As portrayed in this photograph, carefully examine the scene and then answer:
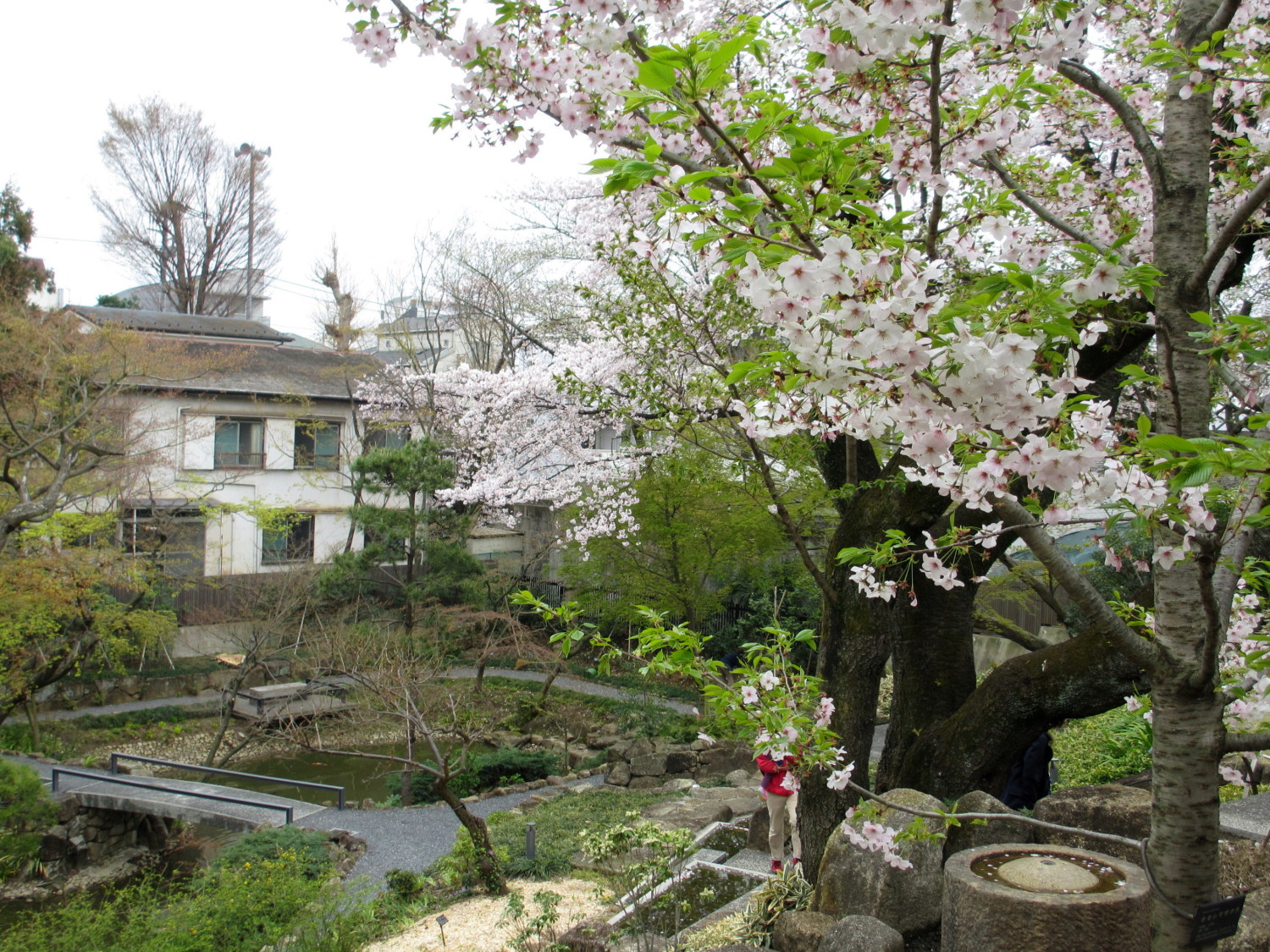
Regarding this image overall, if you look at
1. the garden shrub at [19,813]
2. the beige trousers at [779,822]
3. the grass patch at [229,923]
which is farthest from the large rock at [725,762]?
the garden shrub at [19,813]

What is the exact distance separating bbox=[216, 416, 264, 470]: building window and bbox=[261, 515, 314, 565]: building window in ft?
5.47

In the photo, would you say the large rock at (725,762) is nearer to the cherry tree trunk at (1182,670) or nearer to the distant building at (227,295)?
the cherry tree trunk at (1182,670)

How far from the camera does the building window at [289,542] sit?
58.6 feet

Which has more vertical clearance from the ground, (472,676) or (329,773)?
(472,676)

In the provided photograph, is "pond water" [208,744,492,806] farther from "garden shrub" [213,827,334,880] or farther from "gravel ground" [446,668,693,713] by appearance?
"garden shrub" [213,827,334,880]

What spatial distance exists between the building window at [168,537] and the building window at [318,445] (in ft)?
9.68

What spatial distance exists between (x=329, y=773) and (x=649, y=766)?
5.26m

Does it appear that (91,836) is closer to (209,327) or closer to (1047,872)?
(1047,872)

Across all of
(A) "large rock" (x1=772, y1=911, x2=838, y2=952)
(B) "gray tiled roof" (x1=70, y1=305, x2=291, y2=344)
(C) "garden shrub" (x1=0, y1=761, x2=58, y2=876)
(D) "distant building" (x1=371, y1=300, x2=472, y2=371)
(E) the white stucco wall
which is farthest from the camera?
(B) "gray tiled roof" (x1=70, y1=305, x2=291, y2=344)

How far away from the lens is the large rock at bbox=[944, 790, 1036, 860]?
492cm

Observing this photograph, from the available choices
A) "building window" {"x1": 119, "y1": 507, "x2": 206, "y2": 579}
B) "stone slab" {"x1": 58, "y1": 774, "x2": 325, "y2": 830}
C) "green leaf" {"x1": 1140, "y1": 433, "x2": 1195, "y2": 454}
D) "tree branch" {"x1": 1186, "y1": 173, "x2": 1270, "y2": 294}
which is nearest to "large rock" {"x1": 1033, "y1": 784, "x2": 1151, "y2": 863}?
"tree branch" {"x1": 1186, "y1": 173, "x2": 1270, "y2": 294}

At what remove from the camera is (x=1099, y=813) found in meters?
4.86

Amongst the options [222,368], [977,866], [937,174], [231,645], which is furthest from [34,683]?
[937,174]

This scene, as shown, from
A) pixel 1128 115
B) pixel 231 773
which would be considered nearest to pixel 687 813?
pixel 231 773
